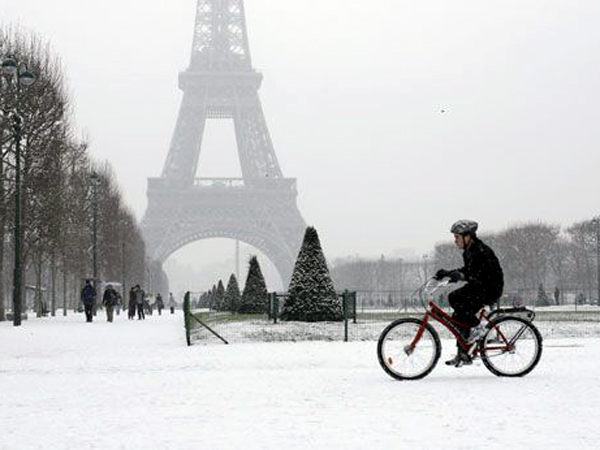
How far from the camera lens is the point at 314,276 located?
22281 mm

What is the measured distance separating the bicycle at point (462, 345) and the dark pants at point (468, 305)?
5 centimetres

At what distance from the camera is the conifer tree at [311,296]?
871 inches

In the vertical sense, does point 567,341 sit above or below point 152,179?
below

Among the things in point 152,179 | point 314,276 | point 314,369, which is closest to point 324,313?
point 314,276

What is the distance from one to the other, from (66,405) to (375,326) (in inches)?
562

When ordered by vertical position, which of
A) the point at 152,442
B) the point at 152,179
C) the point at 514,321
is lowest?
the point at 152,442

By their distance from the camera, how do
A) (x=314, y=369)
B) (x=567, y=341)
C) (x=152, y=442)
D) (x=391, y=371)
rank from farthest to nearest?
(x=567, y=341) → (x=314, y=369) → (x=391, y=371) → (x=152, y=442)

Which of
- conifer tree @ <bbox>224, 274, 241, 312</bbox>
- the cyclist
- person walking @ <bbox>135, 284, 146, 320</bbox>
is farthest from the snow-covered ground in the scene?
person walking @ <bbox>135, 284, 146, 320</bbox>

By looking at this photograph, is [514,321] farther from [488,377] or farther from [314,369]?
[314,369]

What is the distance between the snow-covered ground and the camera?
5.88m

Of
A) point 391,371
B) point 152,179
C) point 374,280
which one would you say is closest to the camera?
point 391,371

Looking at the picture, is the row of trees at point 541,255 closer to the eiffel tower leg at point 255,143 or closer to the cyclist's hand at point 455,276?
the eiffel tower leg at point 255,143

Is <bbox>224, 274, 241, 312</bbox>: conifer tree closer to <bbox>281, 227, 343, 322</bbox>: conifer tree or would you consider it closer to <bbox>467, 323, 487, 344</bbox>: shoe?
<bbox>281, 227, 343, 322</bbox>: conifer tree

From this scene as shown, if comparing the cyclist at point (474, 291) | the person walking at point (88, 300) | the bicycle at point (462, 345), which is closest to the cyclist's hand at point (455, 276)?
the cyclist at point (474, 291)
